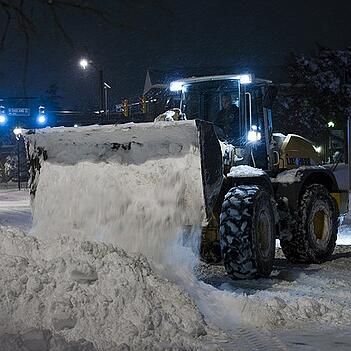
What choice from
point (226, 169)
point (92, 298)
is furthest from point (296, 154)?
point (92, 298)

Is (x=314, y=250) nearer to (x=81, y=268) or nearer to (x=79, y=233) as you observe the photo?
(x=79, y=233)

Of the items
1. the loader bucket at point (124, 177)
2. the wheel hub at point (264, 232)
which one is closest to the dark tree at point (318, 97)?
the wheel hub at point (264, 232)

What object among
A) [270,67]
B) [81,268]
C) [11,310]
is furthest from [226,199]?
[270,67]

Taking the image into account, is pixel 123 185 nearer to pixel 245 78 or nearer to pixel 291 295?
pixel 291 295

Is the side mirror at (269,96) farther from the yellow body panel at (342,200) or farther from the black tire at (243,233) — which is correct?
the yellow body panel at (342,200)

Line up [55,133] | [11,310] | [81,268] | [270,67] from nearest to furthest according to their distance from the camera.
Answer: [11,310]
[81,268]
[55,133]
[270,67]

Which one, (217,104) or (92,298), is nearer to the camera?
(92,298)

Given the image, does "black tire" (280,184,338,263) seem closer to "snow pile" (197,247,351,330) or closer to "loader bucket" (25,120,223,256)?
"snow pile" (197,247,351,330)

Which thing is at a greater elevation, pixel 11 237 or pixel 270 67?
pixel 270 67

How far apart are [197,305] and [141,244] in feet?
6.68

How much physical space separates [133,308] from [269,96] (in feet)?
18.8

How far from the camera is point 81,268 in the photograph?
6.05m

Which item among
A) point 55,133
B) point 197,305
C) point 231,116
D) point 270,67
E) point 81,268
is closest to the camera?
point 81,268

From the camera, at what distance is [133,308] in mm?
5887
